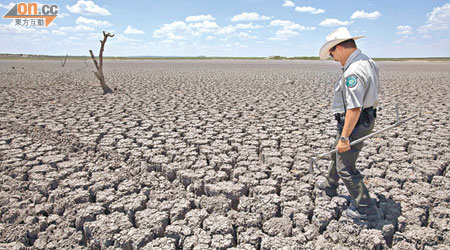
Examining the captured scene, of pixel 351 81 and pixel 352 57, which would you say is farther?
A: pixel 352 57

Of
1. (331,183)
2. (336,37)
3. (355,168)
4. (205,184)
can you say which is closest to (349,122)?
(355,168)

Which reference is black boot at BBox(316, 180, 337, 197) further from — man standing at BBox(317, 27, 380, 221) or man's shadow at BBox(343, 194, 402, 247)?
man standing at BBox(317, 27, 380, 221)

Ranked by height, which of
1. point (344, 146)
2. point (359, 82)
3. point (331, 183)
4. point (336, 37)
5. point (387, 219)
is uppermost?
point (336, 37)

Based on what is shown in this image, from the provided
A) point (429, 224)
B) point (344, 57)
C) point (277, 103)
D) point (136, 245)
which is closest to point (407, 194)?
point (429, 224)

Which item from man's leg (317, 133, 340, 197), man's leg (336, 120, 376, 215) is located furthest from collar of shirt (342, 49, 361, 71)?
man's leg (317, 133, 340, 197)

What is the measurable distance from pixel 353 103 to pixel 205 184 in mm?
1654

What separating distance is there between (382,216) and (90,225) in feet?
7.73

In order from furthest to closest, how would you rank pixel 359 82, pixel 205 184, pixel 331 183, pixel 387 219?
pixel 205 184 → pixel 331 183 → pixel 387 219 → pixel 359 82

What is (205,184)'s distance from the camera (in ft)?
9.98

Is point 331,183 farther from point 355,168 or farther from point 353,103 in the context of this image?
point 353,103

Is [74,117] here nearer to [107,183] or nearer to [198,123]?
[198,123]

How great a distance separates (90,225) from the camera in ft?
7.84

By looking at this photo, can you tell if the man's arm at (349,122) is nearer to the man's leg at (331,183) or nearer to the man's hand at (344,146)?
the man's hand at (344,146)

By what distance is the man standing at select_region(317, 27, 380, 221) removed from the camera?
2023 millimetres
